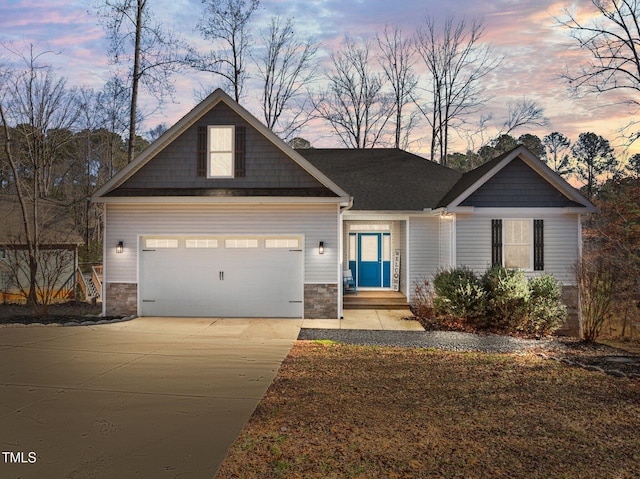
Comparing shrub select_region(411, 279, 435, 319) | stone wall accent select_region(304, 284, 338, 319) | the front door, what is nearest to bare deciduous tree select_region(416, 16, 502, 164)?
the front door

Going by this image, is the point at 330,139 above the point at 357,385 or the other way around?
above

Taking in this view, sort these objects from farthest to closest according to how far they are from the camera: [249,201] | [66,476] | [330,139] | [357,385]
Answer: [330,139], [249,201], [357,385], [66,476]

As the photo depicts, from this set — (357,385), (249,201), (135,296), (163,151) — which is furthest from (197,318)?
(357,385)

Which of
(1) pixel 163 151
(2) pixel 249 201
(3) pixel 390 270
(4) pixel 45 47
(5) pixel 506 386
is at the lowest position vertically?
(5) pixel 506 386

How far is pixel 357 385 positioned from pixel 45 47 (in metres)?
15.1

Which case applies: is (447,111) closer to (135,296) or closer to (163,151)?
(163,151)

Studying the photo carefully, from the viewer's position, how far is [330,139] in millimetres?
28250

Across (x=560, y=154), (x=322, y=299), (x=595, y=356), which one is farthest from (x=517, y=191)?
(x=560, y=154)

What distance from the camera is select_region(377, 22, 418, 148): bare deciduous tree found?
26.8 meters

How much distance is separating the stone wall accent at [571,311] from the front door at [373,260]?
18.9ft

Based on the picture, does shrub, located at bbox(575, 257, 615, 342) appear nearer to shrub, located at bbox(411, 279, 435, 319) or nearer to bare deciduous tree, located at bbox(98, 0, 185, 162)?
shrub, located at bbox(411, 279, 435, 319)

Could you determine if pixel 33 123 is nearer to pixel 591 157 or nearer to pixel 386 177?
pixel 386 177

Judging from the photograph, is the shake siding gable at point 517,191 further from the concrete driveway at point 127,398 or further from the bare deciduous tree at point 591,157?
the bare deciduous tree at point 591,157

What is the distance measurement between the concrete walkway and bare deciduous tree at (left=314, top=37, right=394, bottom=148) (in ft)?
52.0
